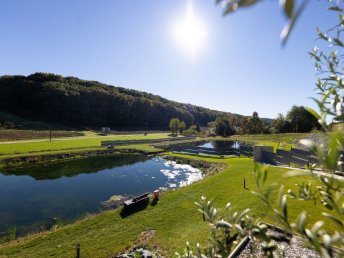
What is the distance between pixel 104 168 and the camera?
30312mm

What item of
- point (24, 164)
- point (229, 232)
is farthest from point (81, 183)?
point (229, 232)

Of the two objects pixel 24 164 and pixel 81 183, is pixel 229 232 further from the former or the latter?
pixel 24 164

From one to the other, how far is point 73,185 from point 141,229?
1239cm

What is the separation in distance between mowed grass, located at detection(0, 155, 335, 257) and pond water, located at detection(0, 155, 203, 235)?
281 centimetres

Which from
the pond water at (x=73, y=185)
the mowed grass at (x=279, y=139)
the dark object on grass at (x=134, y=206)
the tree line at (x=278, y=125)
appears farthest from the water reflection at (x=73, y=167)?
the tree line at (x=278, y=125)


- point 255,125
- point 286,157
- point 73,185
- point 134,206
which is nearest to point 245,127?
point 255,125

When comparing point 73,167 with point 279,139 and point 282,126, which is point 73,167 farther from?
point 282,126

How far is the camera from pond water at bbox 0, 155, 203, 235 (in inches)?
669

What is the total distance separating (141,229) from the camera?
43.4 ft

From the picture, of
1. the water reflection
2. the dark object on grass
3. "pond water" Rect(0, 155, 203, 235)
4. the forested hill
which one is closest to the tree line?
the forested hill

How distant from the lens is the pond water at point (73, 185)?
1700 centimetres

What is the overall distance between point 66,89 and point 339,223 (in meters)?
85.4

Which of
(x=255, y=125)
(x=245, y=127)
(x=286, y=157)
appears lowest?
(x=286, y=157)

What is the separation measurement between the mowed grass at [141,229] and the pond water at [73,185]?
9.20ft
